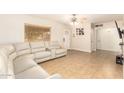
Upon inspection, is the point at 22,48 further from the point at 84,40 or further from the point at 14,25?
the point at 84,40

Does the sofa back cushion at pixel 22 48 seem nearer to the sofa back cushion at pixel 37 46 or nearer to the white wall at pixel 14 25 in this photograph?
the sofa back cushion at pixel 37 46

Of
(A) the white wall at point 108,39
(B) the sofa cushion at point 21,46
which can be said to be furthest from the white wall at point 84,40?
(B) the sofa cushion at point 21,46

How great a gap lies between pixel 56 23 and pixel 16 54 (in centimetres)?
339

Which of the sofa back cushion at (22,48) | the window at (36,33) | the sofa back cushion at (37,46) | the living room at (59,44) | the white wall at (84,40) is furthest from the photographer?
the white wall at (84,40)

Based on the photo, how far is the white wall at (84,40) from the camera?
6754 millimetres

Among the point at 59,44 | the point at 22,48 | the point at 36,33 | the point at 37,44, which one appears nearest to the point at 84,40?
the point at 59,44

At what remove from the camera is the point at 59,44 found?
19.7 feet

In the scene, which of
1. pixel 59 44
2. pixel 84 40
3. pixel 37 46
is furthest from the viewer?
pixel 84 40

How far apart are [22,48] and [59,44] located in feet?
8.27
